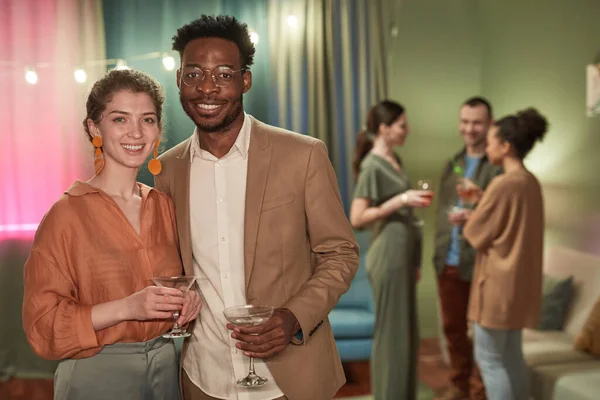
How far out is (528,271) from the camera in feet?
11.5

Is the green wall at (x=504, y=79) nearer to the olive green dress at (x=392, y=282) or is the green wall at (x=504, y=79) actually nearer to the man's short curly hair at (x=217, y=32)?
the olive green dress at (x=392, y=282)

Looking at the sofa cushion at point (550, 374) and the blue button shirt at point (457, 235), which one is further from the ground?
the blue button shirt at point (457, 235)

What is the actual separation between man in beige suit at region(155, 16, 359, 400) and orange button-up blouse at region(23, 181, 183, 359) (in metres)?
0.14

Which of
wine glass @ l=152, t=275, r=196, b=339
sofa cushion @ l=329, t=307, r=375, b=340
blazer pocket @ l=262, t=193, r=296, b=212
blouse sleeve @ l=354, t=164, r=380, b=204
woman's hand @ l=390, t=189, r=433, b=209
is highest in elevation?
blazer pocket @ l=262, t=193, r=296, b=212

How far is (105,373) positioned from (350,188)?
2.20m

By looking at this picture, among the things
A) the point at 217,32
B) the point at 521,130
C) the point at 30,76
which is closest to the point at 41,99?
the point at 30,76

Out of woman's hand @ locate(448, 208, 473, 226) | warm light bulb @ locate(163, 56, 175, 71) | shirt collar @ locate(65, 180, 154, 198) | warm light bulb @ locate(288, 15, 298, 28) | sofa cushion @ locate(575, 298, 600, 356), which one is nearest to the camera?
shirt collar @ locate(65, 180, 154, 198)

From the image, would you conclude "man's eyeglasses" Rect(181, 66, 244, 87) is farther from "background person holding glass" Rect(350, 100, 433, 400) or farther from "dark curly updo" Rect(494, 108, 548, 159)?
"dark curly updo" Rect(494, 108, 548, 159)

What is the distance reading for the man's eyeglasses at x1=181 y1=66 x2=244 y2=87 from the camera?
1864mm

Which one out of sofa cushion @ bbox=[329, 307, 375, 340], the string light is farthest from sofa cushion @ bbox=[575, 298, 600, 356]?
the string light

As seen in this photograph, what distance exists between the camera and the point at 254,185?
190 cm

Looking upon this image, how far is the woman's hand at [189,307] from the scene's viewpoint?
5.75 ft

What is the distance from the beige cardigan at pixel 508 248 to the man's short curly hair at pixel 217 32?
1856 mm

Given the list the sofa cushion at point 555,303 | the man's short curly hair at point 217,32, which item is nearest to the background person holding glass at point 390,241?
the sofa cushion at point 555,303
